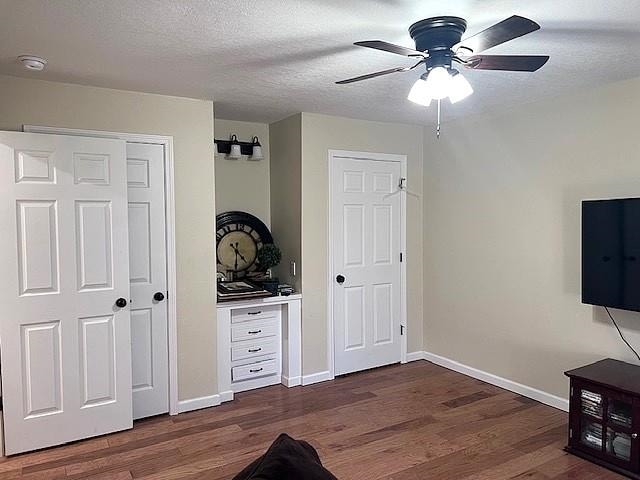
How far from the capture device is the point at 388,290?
480 cm

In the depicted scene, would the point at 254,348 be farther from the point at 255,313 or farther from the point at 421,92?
the point at 421,92

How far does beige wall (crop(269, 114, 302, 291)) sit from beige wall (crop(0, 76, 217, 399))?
807mm

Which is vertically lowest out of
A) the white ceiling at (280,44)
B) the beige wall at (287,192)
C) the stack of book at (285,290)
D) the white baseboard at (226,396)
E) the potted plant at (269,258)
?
the white baseboard at (226,396)

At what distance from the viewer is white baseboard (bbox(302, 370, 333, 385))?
4.34 m

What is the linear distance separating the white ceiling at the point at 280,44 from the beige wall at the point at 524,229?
13.3 inches

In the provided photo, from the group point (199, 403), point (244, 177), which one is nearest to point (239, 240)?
point (244, 177)

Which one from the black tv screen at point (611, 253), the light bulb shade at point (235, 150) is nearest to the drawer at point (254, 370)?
the light bulb shade at point (235, 150)

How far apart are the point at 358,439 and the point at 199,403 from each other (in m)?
1.31

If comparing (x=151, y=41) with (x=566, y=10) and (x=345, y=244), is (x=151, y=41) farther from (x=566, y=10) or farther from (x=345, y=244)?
(x=345, y=244)

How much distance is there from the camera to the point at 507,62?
2.18 m

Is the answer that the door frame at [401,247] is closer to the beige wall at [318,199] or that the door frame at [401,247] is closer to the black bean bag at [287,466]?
the beige wall at [318,199]

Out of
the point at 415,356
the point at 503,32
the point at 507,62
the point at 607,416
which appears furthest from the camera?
the point at 415,356

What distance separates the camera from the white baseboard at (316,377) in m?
4.34

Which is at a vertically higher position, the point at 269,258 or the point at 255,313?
the point at 269,258
